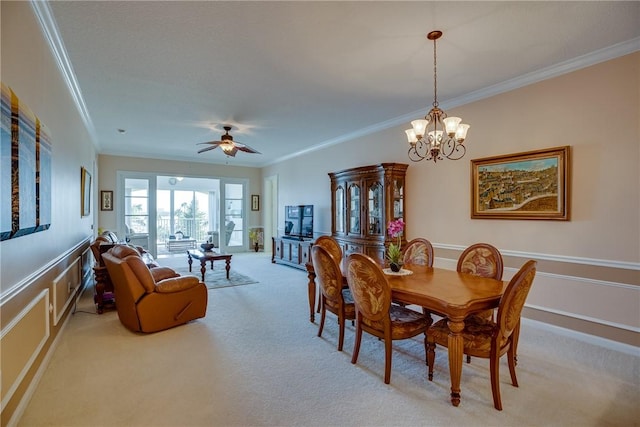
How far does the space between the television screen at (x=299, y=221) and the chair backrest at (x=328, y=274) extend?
3.66m

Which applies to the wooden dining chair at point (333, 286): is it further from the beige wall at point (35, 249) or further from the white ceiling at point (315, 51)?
the beige wall at point (35, 249)

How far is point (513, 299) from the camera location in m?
2.02

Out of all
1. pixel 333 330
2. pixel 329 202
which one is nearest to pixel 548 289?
pixel 333 330

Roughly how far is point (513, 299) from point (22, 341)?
3.15 m

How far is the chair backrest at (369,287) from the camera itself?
2.28m

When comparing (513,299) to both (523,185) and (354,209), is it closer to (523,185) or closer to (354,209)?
(523,185)

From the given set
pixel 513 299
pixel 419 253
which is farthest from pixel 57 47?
pixel 513 299

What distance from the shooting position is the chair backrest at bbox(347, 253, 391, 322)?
2281mm

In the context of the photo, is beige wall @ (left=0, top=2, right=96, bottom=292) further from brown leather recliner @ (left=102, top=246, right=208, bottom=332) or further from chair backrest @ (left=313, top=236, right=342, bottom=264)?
chair backrest @ (left=313, top=236, right=342, bottom=264)

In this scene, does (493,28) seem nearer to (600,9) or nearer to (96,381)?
(600,9)

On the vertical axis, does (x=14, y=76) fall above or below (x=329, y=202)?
above

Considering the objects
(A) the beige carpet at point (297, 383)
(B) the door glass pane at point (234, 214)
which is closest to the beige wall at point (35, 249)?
(A) the beige carpet at point (297, 383)

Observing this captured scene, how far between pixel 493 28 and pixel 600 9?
69cm

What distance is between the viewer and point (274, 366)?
2.57 m
